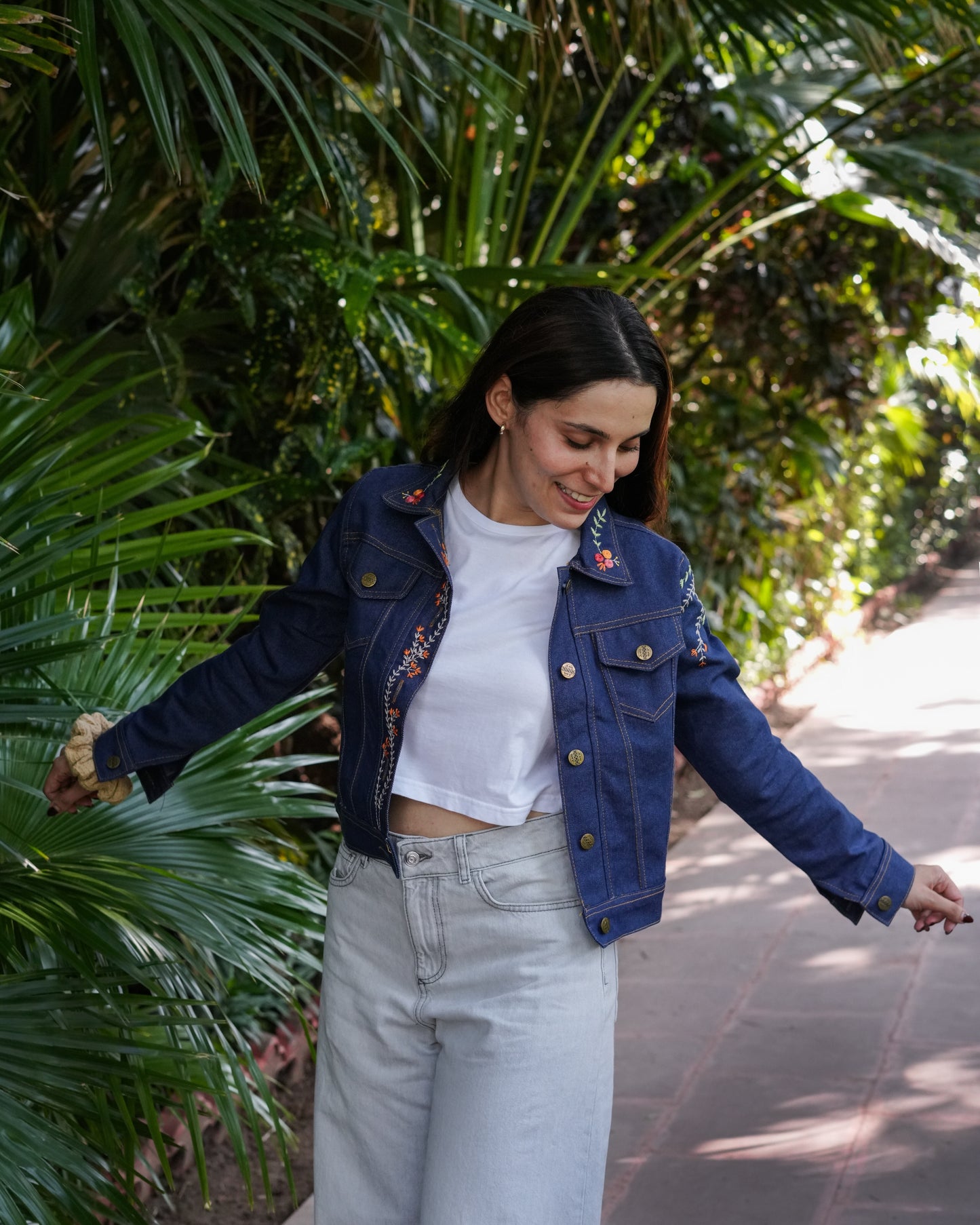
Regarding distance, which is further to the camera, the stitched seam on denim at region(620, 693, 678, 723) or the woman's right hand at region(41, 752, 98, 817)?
the woman's right hand at region(41, 752, 98, 817)

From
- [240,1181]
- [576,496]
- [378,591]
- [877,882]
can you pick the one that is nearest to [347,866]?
[378,591]

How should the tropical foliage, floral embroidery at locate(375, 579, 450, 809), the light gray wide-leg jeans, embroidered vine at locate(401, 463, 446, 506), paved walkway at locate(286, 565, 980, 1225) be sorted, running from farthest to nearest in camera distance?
paved walkway at locate(286, 565, 980, 1225) < the tropical foliage < embroidered vine at locate(401, 463, 446, 506) < floral embroidery at locate(375, 579, 450, 809) < the light gray wide-leg jeans

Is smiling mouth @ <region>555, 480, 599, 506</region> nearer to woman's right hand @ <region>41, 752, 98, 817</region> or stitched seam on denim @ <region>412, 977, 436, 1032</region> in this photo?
stitched seam on denim @ <region>412, 977, 436, 1032</region>

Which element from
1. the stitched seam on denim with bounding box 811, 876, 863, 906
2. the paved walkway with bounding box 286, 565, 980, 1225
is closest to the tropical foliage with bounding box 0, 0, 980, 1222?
the stitched seam on denim with bounding box 811, 876, 863, 906

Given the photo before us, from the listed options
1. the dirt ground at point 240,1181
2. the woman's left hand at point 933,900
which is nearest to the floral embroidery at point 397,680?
the woman's left hand at point 933,900

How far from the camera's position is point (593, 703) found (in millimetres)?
1770

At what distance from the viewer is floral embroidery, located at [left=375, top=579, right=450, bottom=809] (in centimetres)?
180

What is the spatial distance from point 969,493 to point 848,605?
14.4 ft

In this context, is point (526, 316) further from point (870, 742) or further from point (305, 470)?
point (870, 742)

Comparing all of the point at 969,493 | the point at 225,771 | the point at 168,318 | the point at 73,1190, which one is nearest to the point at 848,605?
the point at 969,493

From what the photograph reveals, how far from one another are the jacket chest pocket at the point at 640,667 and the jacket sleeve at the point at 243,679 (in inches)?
15.8

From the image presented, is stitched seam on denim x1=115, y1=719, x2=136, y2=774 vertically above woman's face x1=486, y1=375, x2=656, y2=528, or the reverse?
woman's face x1=486, y1=375, x2=656, y2=528

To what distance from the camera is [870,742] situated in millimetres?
6648

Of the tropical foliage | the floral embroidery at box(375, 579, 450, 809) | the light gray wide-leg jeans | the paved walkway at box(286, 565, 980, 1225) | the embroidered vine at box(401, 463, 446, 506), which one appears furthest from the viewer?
the paved walkway at box(286, 565, 980, 1225)
